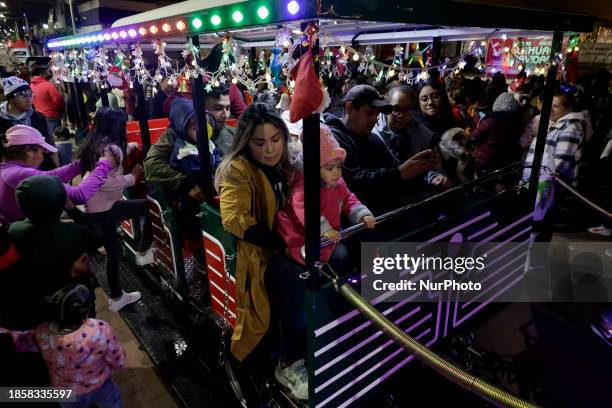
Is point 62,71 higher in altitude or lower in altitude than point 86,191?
higher

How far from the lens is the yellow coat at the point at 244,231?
2145 mm

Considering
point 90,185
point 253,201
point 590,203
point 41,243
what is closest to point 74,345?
point 41,243

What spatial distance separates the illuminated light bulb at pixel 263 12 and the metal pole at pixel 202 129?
106 cm

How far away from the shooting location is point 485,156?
14.2ft

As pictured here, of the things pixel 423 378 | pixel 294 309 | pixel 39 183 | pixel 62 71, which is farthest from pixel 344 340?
pixel 62 71

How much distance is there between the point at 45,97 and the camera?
20.8ft

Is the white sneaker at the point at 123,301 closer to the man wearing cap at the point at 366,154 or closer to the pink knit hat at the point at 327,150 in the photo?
the man wearing cap at the point at 366,154

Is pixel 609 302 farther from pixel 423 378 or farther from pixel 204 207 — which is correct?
pixel 204 207

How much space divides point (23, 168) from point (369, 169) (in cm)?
248

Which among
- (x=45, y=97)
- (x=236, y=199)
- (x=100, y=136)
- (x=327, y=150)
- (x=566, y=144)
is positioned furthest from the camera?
(x=45, y=97)

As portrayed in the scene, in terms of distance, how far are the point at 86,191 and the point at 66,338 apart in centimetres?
134

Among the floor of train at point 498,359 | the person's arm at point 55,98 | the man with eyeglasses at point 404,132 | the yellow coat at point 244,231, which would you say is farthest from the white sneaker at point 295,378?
the person's arm at point 55,98

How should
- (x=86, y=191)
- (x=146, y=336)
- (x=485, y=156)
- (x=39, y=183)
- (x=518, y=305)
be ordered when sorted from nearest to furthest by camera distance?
(x=39, y=183)
(x=86, y=191)
(x=146, y=336)
(x=518, y=305)
(x=485, y=156)

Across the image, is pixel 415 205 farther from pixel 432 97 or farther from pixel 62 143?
pixel 62 143
